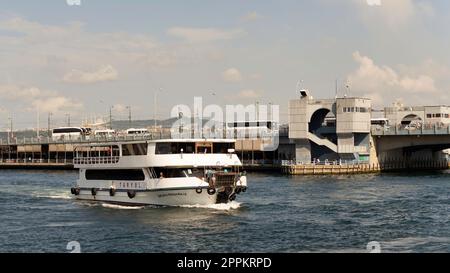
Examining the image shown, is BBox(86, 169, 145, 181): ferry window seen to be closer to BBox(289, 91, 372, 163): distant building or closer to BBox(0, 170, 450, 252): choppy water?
BBox(0, 170, 450, 252): choppy water

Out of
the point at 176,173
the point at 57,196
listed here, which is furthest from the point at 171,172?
the point at 57,196

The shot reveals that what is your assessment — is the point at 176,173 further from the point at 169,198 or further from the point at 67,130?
the point at 67,130

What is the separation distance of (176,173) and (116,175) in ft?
28.9

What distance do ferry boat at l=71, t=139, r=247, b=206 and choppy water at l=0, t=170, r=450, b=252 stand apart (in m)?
1.24

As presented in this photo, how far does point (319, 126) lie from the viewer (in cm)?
11931

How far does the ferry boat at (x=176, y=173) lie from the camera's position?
175 ft

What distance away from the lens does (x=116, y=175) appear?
60.5 metres

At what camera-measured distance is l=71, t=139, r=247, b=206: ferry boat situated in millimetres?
53406

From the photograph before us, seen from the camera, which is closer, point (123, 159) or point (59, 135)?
point (123, 159)

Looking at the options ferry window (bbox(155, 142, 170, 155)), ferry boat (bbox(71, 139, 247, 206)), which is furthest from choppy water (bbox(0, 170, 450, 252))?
ferry window (bbox(155, 142, 170, 155))
